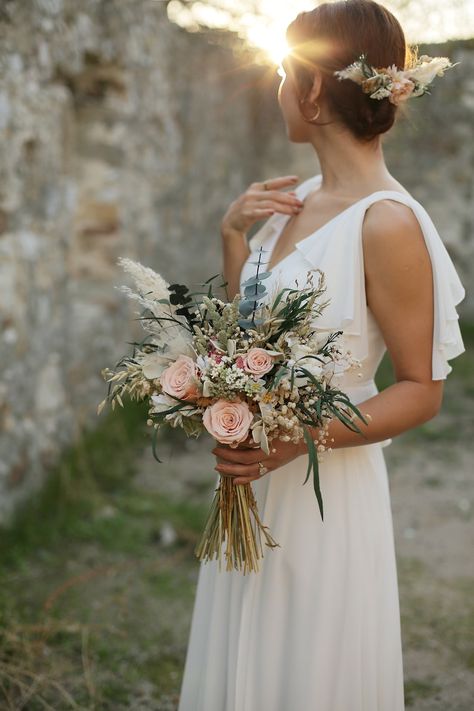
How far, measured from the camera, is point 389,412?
69.4 inches

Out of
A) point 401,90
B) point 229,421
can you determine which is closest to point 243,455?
point 229,421

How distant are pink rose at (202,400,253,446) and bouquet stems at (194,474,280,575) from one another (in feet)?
0.85

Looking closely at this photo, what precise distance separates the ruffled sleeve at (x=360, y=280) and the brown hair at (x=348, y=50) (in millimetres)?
233

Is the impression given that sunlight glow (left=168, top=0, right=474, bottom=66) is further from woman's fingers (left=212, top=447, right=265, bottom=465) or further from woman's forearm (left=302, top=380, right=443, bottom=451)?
woman's fingers (left=212, top=447, right=265, bottom=465)

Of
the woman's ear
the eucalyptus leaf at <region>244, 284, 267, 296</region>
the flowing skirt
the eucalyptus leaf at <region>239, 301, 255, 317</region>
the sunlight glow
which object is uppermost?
the sunlight glow

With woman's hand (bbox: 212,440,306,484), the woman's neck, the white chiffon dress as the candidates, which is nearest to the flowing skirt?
the white chiffon dress

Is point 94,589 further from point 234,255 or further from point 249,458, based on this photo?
point 249,458

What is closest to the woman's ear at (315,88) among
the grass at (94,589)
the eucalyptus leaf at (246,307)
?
the eucalyptus leaf at (246,307)

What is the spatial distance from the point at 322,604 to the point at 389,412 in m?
0.53

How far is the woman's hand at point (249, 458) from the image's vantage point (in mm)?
1684

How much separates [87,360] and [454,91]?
5.53 meters

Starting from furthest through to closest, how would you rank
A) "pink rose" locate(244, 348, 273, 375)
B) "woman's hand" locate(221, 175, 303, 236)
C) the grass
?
the grass, "woman's hand" locate(221, 175, 303, 236), "pink rose" locate(244, 348, 273, 375)

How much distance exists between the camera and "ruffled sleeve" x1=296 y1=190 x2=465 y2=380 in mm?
1743

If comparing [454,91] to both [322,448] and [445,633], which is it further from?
[322,448]
